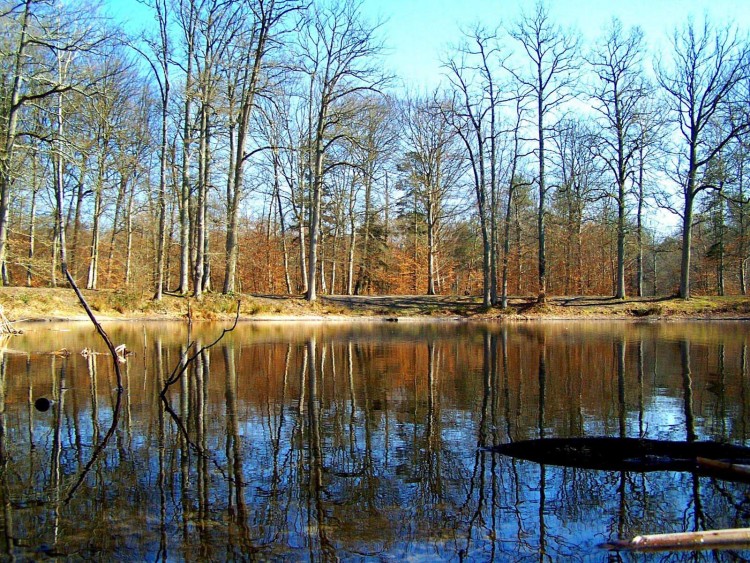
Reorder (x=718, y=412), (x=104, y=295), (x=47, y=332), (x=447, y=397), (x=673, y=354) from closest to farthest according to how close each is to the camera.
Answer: (x=718, y=412) < (x=447, y=397) < (x=673, y=354) < (x=47, y=332) < (x=104, y=295)

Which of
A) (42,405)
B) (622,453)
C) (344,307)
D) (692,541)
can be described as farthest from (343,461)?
(344,307)

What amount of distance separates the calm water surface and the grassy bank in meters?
13.2

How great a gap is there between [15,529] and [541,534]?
373cm

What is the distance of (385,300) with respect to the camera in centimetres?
3400

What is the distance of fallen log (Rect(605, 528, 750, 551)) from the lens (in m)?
3.53

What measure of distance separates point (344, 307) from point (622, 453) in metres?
26.0

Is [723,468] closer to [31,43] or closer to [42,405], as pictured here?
[42,405]

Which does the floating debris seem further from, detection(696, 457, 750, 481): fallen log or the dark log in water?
detection(696, 457, 750, 481): fallen log

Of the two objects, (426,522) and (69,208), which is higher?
(69,208)

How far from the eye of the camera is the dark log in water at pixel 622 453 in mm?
5410

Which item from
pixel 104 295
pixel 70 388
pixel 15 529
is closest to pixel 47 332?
pixel 104 295

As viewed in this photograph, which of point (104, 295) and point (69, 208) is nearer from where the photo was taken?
point (104, 295)

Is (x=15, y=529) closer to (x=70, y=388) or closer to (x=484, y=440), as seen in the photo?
(x=484, y=440)

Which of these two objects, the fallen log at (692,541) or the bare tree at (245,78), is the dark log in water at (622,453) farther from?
the bare tree at (245,78)
